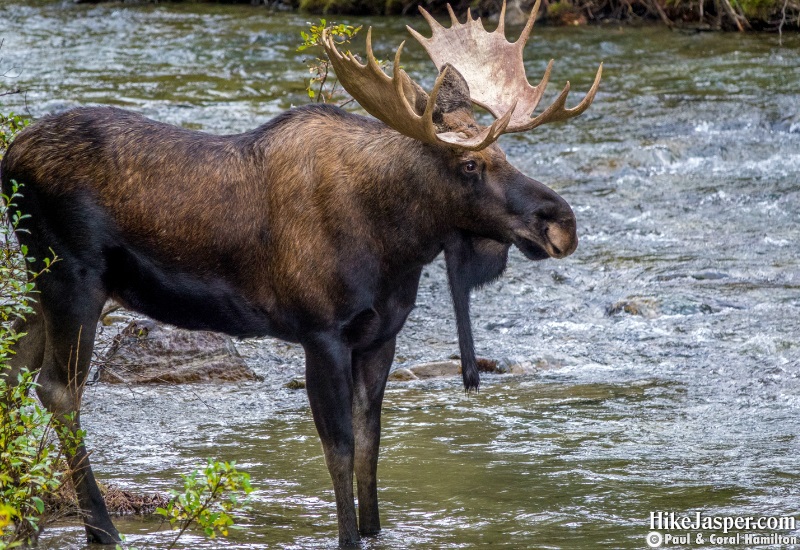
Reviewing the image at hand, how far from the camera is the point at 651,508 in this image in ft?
19.3

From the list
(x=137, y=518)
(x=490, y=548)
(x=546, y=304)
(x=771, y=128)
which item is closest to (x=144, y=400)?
(x=137, y=518)

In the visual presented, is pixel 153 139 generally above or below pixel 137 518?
above

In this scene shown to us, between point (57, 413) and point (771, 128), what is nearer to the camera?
point (57, 413)

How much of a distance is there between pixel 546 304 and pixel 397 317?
15.4 ft

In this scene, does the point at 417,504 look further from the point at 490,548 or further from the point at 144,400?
the point at 144,400

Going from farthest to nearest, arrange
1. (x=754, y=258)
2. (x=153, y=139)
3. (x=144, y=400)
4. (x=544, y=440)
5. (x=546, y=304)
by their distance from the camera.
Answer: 1. (x=754, y=258)
2. (x=546, y=304)
3. (x=144, y=400)
4. (x=544, y=440)
5. (x=153, y=139)

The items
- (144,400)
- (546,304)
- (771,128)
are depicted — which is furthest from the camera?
(771,128)

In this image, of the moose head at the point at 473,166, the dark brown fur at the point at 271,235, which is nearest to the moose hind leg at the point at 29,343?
the dark brown fur at the point at 271,235

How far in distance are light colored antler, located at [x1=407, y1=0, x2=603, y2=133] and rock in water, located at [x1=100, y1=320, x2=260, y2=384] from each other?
2.84 m

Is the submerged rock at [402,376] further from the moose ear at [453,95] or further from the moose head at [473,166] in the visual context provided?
the moose ear at [453,95]

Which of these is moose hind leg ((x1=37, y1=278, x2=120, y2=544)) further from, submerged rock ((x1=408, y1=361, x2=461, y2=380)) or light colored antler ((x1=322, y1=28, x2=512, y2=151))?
submerged rock ((x1=408, y1=361, x2=461, y2=380))

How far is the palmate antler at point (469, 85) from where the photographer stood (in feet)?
17.5

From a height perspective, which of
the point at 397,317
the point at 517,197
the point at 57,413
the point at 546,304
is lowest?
the point at 546,304

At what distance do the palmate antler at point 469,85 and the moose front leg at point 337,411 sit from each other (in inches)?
42.1
